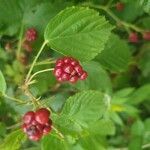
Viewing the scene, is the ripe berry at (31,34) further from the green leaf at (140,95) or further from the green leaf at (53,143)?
the green leaf at (140,95)

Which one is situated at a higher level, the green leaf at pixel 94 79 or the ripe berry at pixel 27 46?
the ripe berry at pixel 27 46

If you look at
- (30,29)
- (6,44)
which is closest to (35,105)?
(30,29)

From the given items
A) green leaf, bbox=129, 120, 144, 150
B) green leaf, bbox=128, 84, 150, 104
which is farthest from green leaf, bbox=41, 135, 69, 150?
green leaf, bbox=128, 84, 150, 104

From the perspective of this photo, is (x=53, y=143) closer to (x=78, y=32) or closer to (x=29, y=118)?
(x=29, y=118)

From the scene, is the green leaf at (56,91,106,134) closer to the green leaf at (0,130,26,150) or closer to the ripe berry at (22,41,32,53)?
the green leaf at (0,130,26,150)

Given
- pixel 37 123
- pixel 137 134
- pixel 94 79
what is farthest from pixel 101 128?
pixel 37 123

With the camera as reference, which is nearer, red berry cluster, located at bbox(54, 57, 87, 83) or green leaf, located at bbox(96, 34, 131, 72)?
red berry cluster, located at bbox(54, 57, 87, 83)

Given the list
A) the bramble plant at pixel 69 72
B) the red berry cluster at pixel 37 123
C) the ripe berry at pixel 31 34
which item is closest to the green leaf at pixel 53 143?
the bramble plant at pixel 69 72
